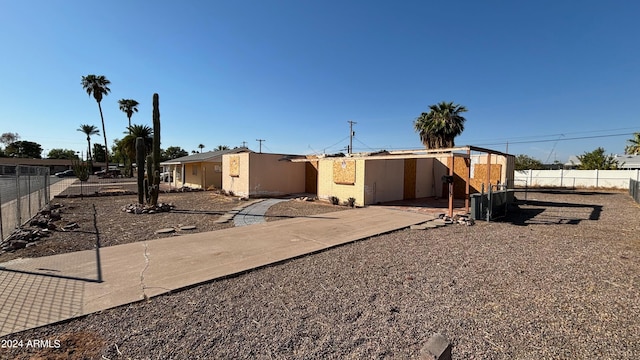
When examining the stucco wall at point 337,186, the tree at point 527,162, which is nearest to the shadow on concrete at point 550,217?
the stucco wall at point 337,186

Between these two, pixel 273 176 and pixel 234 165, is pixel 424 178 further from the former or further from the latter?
pixel 234 165

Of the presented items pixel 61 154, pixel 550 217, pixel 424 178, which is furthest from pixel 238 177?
pixel 61 154

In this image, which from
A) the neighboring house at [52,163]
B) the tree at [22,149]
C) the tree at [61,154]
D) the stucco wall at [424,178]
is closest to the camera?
the stucco wall at [424,178]

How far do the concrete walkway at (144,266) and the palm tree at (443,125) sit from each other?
1779 centimetres

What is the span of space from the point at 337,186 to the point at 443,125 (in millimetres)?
13622

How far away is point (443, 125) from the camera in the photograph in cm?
2327

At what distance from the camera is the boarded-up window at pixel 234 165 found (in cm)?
1781


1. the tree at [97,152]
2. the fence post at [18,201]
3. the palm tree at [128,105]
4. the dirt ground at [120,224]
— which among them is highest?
the palm tree at [128,105]

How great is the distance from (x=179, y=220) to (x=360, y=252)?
22.3 feet

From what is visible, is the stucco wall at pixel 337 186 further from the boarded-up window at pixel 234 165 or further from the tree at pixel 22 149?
the tree at pixel 22 149

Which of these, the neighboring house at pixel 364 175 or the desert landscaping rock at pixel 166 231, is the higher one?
the neighboring house at pixel 364 175

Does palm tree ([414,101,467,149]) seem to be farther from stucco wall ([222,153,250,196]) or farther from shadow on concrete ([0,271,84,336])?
shadow on concrete ([0,271,84,336])

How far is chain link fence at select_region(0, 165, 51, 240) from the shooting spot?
6.51 m

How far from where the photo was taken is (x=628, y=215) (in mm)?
11266
